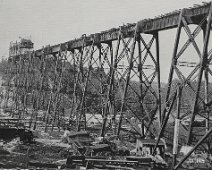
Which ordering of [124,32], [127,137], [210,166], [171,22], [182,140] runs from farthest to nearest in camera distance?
[127,137], [182,140], [124,32], [171,22], [210,166]

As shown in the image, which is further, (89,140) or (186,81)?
(89,140)

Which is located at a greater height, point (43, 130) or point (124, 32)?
point (124, 32)

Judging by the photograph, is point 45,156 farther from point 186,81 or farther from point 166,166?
point 186,81

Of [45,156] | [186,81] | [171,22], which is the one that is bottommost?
[45,156]

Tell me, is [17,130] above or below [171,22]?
below

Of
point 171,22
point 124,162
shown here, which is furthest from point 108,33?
point 124,162

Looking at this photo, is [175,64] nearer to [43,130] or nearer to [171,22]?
[171,22]

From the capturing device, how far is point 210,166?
464 inches

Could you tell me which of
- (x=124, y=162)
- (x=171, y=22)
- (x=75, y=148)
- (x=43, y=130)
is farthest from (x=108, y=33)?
(x=43, y=130)

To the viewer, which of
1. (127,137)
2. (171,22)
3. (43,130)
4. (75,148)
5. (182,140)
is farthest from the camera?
(43,130)

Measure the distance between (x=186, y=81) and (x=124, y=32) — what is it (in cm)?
557

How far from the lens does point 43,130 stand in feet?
78.5

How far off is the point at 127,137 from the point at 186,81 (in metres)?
9.30

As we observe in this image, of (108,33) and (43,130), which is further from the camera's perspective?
(43,130)
